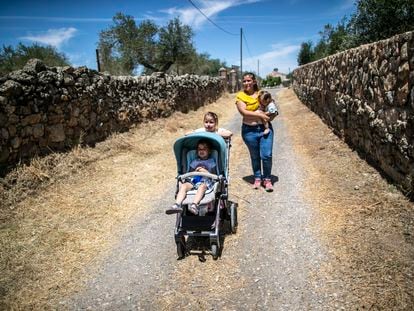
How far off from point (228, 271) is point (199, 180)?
50.6 inches

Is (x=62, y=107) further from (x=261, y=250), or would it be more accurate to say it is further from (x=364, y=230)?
(x=364, y=230)

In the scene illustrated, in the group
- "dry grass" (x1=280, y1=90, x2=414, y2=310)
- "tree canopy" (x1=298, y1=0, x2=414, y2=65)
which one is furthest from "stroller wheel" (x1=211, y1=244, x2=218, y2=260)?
"tree canopy" (x1=298, y1=0, x2=414, y2=65)

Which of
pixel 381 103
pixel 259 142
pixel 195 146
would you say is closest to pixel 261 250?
pixel 195 146

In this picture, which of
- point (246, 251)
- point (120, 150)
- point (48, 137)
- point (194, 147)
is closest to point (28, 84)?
point (48, 137)

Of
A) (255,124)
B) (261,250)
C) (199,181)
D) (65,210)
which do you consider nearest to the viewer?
(261,250)

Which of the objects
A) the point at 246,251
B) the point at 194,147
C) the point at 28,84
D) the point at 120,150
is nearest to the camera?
the point at 246,251

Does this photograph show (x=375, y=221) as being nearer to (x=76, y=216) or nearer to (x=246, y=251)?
(x=246, y=251)

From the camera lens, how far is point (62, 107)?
7426 millimetres

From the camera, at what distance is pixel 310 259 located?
3.62 metres

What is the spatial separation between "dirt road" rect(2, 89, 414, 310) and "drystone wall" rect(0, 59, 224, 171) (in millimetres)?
1251

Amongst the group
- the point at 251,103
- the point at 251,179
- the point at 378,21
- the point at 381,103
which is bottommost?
the point at 251,179

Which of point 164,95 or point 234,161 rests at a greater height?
point 164,95

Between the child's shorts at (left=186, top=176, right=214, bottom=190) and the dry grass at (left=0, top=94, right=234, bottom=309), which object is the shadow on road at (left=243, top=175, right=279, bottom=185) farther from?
the child's shorts at (left=186, top=176, right=214, bottom=190)

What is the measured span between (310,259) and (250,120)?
8.66 feet
